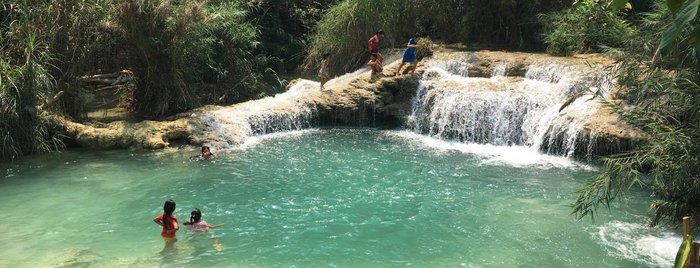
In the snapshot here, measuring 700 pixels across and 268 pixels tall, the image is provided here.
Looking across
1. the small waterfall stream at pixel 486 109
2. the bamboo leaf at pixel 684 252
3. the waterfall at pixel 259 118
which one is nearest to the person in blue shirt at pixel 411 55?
the small waterfall stream at pixel 486 109

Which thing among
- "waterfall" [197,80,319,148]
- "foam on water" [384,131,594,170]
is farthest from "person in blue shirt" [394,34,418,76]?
"waterfall" [197,80,319,148]

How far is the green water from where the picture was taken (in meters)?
6.70

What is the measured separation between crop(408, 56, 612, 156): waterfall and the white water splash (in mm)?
3282

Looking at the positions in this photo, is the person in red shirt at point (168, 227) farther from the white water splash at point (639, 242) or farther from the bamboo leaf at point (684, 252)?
the bamboo leaf at point (684, 252)

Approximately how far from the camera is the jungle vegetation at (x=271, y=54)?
6109 mm

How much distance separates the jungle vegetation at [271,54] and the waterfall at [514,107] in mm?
966

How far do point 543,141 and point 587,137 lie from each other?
1124 millimetres

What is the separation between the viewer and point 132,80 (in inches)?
523

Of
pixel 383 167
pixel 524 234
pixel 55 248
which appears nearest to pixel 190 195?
pixel 55 248

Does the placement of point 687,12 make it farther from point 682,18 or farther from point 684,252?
point 684,252

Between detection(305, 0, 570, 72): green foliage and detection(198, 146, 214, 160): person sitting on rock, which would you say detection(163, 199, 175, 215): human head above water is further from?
detection(305, 0, 570, 72): green foliage

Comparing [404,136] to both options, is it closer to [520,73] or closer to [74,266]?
[520,73]

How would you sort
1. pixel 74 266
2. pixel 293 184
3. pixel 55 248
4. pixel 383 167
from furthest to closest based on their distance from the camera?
pixel 383 167, pixel 293 184, pixel 55 248, pixel 74 266

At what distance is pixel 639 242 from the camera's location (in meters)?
6.96
